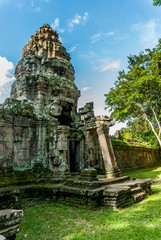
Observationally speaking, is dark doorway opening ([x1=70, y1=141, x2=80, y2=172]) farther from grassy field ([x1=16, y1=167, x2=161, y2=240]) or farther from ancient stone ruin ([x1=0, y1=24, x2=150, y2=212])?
grassy field ([x1=16, y1=167, x2=161, y2=240])

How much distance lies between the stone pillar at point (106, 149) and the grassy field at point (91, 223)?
246 cm

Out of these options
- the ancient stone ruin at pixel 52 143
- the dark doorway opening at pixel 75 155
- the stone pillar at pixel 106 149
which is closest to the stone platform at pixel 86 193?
the ancient stone ruin at pixel 52 143

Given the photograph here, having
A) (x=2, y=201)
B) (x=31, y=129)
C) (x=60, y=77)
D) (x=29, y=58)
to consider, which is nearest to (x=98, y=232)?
(x=2, y=201)

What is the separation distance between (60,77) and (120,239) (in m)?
8.27

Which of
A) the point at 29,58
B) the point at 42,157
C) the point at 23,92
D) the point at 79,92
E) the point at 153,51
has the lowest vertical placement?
the point at 42,157

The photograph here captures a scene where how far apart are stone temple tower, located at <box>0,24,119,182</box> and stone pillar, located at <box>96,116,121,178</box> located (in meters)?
0.09

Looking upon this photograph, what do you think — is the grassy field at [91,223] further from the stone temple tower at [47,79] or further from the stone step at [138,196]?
the stone temple tower at [47,79]

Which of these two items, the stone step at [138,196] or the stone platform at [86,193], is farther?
the stone step at [138,196]

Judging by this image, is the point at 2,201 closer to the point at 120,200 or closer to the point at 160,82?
the point at 120,200

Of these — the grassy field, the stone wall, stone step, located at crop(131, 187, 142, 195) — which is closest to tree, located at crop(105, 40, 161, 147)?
the stone wall

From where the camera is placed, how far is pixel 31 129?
7566 millimetres

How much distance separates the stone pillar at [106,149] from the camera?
7258 millimetres

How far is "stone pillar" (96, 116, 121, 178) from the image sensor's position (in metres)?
7.26

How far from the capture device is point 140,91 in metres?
12.1
